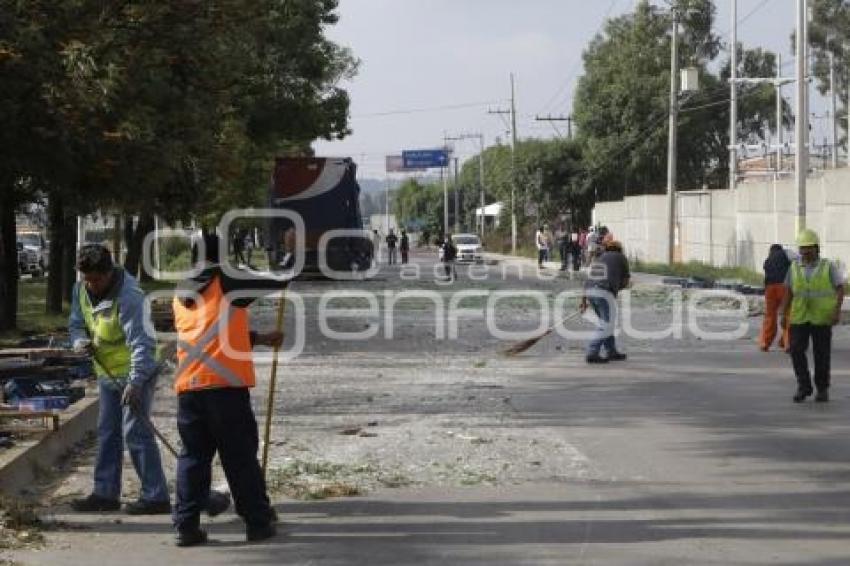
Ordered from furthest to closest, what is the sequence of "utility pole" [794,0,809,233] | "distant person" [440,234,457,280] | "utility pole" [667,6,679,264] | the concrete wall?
"distant person" [440,234,457,280], "utility pole" [667,6,679,264], the concrete wall, "utility pole" [794,0,809,233]

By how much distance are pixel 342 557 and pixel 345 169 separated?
33.3 m

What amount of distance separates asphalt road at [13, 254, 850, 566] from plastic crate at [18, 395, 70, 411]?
2.15 m

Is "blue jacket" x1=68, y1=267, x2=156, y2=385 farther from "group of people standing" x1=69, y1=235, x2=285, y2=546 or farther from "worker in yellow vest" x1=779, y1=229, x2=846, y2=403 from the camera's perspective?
"worker in yellow vest" x1=779, y1=229, x2=846, y2=403

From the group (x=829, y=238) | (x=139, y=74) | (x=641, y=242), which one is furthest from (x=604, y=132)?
(x=139, y=74)

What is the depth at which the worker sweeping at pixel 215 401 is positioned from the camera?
7.44 m

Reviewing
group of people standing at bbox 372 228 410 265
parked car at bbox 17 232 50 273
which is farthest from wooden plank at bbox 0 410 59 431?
group of people standing at bbox 372 228 410 265

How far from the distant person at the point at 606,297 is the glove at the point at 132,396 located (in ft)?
32.9

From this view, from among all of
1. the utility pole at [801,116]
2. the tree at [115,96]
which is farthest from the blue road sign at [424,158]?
the tree at [115,96]

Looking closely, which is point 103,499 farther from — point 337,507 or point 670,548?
point 670,548

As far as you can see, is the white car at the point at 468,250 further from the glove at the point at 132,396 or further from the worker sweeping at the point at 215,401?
the worker sweeping at the point at 215,401

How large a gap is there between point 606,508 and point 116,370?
3.28m

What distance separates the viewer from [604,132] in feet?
235

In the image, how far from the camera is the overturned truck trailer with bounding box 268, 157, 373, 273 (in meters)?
39.9

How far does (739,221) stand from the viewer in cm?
4172
